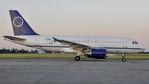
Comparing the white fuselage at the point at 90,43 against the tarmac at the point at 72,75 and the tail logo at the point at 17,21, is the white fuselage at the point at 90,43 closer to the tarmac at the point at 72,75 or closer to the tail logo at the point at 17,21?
the tail logo at the point at 17,21

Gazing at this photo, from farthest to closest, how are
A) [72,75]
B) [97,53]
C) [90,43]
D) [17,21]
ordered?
[17,21], [90,43], [97,53], [72,75]

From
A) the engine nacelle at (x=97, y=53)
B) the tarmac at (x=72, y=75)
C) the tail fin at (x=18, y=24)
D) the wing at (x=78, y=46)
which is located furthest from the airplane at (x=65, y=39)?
the tarmac at (x=72, y=75)

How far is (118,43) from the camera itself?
28.7 m

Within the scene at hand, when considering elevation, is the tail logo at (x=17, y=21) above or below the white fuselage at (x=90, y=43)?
above

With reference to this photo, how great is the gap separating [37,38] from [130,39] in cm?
1217

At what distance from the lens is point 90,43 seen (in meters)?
28.5

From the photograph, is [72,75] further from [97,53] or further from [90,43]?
[90,43]

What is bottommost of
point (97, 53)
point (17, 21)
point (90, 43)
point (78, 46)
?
point (97, 53)

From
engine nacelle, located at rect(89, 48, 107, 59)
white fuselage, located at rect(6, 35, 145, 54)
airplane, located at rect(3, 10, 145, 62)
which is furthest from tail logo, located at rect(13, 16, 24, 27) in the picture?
engine nacelle, located at rect(89, 48, 107, 59)

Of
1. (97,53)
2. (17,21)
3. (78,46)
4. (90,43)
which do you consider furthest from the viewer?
(17,21)

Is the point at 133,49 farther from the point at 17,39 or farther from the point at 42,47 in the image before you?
the point at 17,39

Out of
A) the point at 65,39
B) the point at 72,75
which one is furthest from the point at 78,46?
the point at 72,75

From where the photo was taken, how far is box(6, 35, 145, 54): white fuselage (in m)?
28.5

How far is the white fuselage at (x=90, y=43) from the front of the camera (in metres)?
28.5
